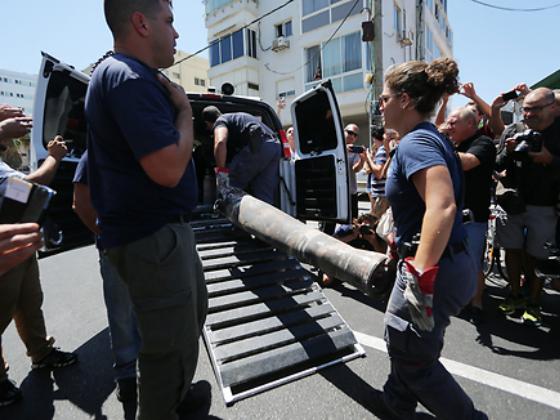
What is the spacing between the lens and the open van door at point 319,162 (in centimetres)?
391

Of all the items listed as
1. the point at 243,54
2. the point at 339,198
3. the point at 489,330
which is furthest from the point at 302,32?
the point at 489,330

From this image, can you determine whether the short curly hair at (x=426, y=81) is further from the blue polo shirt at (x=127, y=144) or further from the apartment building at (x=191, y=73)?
the apartment building at (x=191, y=73)

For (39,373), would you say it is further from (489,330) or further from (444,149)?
(489,330)

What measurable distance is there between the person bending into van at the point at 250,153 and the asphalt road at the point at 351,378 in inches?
69.2

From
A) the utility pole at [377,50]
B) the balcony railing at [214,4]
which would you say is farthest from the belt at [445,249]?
the balcony railing at [214,4]

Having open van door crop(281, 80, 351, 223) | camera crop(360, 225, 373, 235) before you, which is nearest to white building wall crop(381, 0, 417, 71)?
open van door crop(281, 80, 351, 223)

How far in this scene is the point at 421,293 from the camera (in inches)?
55.7

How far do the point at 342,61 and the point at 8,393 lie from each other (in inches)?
726

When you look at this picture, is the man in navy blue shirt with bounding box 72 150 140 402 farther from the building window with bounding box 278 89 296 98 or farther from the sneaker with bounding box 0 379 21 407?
the building window with bounding box 278 89 296 98

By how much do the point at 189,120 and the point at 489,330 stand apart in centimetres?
319

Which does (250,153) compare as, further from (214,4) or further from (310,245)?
(214,4)

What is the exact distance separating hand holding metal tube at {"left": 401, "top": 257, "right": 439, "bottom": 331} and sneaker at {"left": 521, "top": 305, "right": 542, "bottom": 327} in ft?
7.86

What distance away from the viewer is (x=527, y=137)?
2.96m

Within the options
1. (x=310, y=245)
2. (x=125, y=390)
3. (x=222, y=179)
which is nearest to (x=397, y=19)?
(x=222, y=179)
